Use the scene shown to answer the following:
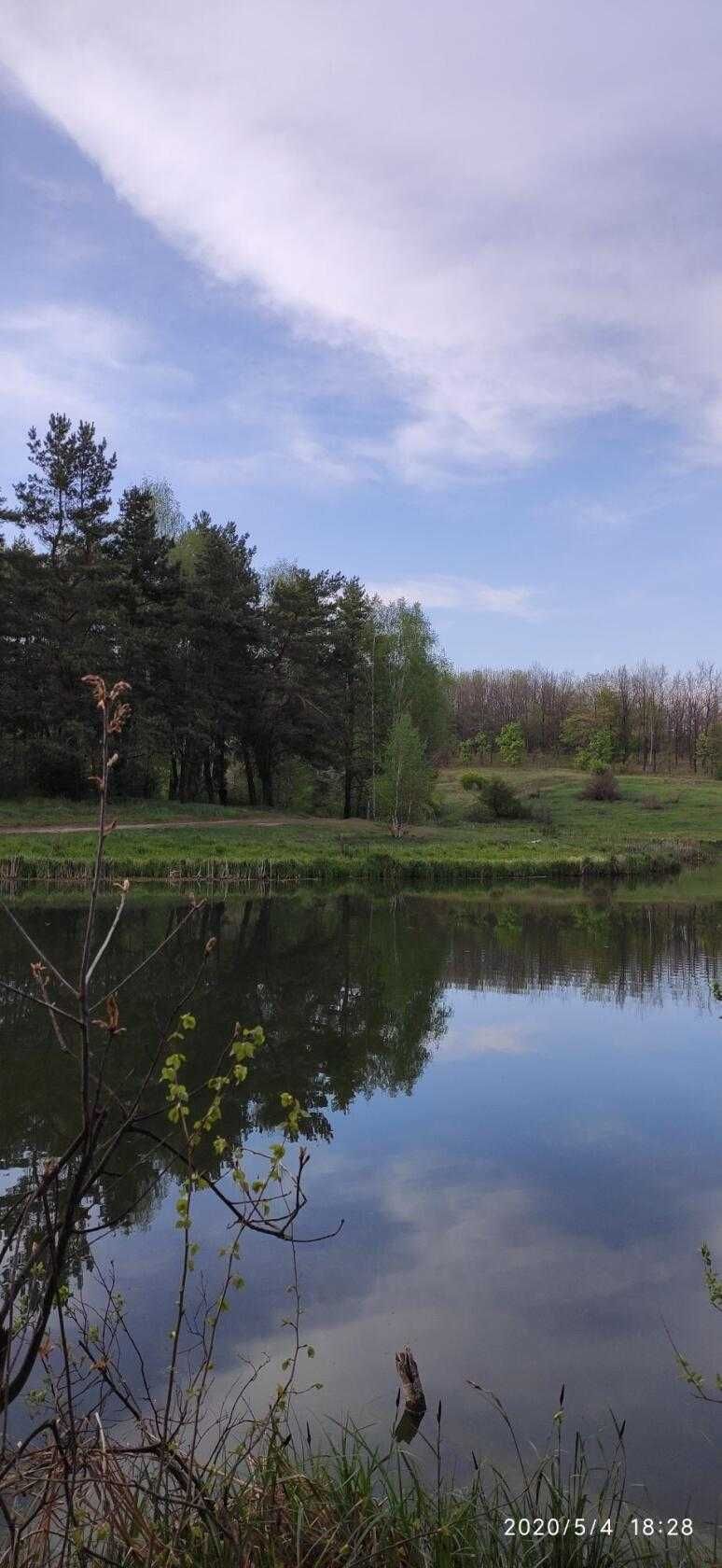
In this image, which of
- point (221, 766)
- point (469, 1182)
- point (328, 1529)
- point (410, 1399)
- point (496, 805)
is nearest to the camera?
point (328, 1529)

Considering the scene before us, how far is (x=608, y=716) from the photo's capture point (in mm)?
77250

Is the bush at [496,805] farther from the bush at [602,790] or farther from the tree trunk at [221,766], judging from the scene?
the tree trunk at [221,766]

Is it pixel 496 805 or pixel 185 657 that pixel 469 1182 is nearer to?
pixel 185 657

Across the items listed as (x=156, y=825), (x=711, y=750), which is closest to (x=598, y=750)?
(x=711, y=750)

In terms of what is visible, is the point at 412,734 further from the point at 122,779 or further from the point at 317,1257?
the point at 317,1257

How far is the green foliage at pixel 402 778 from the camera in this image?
4091 centimetres

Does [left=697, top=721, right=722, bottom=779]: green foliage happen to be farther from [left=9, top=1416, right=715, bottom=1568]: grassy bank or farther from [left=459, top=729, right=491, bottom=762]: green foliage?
[left=9, top=1416, right=715, bottom=1568]: grassy bank

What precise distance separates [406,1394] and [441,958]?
514 inches

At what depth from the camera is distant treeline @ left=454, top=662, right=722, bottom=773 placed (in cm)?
7656

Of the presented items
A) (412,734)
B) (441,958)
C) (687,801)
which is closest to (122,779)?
(412,734)

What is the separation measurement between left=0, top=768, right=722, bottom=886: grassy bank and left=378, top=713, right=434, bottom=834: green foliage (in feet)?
2.82

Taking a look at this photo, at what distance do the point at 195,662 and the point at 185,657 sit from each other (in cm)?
63

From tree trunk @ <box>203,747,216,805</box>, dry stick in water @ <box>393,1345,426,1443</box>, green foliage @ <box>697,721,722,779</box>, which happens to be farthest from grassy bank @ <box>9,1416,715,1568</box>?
green foliage @ <box>697,721,722,779</box>

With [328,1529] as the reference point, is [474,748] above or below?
above
